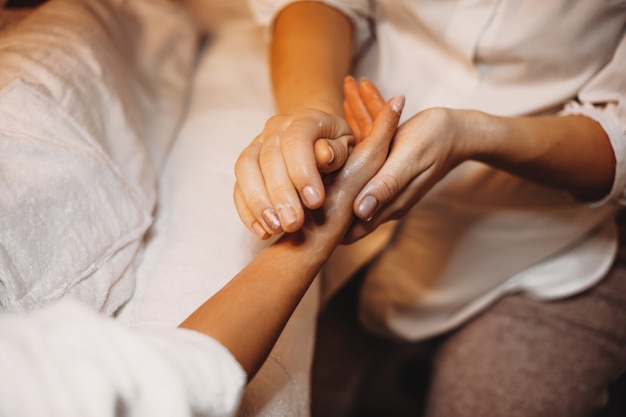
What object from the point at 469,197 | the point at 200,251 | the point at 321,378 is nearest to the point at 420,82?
the point at 469,197

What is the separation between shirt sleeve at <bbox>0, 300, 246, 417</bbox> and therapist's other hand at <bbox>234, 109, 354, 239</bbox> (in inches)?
6.2

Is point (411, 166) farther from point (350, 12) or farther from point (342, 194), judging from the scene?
point (350, 12)

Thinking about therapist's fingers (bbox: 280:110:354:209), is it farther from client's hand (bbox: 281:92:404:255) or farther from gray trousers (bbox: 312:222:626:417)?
gray trousers (bbox: 312:222:626:417)

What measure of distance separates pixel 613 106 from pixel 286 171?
0.53 meters

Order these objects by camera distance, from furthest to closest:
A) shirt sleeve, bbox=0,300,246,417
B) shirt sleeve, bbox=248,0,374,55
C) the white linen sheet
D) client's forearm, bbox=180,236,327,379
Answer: shirt sleeve, bbox=248,0,374,55
the white linen sheet
client's forearm, bbox=180,236,327,379
shirt sleeve, bbox=0,300,246,417

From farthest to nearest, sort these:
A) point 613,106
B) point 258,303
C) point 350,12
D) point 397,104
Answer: point 350,12 < point 613,106 < point 397,104 < point 258,303

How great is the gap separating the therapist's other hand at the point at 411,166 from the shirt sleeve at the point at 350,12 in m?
0.33

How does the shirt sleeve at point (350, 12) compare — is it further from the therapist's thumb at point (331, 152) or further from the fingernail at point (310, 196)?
the fingernail at point (310, 196)

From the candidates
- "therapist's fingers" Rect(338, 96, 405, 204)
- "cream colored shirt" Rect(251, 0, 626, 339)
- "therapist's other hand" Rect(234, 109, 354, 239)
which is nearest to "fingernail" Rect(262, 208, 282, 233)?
"therapist's other hand" Rect(234, 109, 354, 239)

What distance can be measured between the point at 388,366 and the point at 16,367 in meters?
0.96

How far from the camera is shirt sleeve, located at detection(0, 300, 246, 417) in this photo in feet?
0.96

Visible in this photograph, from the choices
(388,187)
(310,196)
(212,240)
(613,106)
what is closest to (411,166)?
(388,187)

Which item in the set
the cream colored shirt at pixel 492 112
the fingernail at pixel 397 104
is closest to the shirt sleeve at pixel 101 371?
the fingernail at pixel 397 104

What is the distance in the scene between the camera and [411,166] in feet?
1.84
